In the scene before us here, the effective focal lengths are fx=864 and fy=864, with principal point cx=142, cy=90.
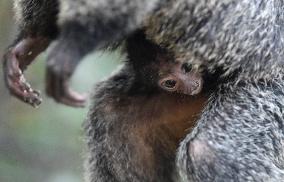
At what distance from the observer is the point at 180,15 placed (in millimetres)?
3670

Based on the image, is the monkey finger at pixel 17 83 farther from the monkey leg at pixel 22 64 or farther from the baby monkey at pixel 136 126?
the baby monkey at pixel 136 126

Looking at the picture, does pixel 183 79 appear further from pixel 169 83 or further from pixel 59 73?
pixel 59 73

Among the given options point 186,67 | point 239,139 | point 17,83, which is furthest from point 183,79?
point 17,83

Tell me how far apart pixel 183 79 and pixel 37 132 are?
2.38 meters

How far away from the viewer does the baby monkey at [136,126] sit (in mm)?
4238

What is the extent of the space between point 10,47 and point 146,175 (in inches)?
37.1

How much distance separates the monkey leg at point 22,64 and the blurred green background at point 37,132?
1487mm

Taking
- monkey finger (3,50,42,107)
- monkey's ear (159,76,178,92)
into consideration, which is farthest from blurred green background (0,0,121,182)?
monkey's ear (159,76,178,92)

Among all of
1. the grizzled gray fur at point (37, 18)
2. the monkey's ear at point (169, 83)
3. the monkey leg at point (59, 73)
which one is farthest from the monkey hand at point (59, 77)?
the grizzled gray fur at point (37, 18)

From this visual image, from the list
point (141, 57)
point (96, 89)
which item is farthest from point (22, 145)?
point (141, 57)

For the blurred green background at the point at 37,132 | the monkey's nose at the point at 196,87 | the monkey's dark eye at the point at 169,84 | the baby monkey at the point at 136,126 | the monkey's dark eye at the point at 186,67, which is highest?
the monkey's dark eye at the point at 186,67

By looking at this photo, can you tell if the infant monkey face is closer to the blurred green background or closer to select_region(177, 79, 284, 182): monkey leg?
select_region(177, 79, 284, 182): monkey leg

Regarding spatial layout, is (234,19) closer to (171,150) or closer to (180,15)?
(180,15)

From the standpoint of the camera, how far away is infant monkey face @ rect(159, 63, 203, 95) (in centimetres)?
395
